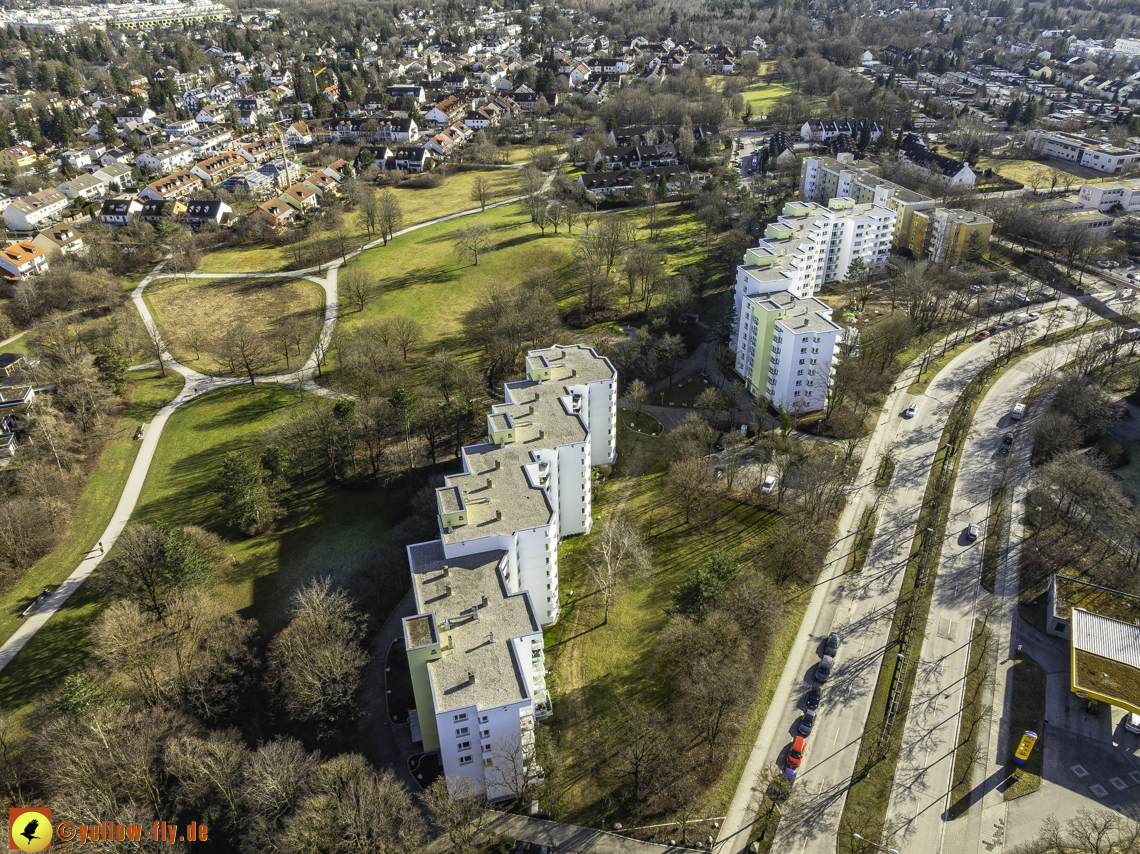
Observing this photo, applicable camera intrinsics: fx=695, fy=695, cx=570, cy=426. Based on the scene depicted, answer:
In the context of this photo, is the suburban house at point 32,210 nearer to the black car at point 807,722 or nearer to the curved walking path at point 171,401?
the curved walking path at point 171,401

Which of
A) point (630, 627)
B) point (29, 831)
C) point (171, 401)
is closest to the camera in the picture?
point (29, 831)

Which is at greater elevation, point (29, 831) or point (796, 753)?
point (29, 831)

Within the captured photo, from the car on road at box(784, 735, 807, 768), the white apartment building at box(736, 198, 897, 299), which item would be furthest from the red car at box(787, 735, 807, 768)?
the white apartment building at box(736, 198, 897, 299)

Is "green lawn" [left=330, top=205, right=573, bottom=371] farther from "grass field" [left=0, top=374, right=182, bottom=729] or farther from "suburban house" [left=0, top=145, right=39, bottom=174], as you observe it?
"suburban house" [left=0, top=145, right=39, bottom=174]

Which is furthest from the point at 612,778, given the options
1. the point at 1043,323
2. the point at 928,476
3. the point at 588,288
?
the point at 1043,323

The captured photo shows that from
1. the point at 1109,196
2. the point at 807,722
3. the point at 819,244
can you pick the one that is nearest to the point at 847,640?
the point at 807,722

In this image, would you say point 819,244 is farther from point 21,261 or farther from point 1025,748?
point 21,261

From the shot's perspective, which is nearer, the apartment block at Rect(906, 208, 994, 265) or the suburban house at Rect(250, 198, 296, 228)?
the apartment block at Rect(906, 208, 994, 265)

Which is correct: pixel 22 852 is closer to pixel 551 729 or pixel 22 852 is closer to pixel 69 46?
pixel 551 729
